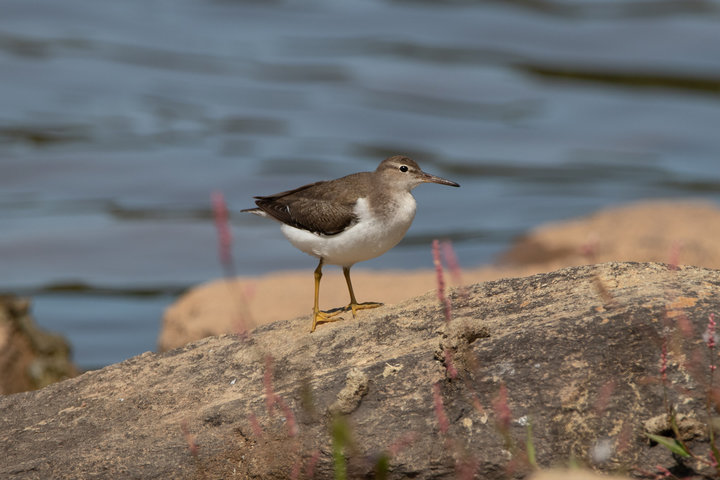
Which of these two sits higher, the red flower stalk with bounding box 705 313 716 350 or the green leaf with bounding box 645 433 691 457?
the red flower stalk with bounding box 705 313 716 350

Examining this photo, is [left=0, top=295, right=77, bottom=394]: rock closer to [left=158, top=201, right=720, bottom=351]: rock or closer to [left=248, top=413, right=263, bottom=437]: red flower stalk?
[left=158, top=201, right=720, bottom=351]: rock

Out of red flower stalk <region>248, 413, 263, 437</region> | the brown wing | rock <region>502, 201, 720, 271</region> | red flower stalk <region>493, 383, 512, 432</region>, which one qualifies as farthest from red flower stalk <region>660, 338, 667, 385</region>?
rock <region>502, 201, 720, 271</region>

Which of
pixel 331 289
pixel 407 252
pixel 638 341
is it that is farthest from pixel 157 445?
pixel 407 252

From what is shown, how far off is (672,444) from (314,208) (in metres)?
3.22

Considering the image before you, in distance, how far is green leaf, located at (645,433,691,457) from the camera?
4469 mm

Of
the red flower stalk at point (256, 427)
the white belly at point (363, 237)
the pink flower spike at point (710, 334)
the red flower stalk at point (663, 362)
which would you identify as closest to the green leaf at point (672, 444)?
the red flower stalk at point (663, 362)

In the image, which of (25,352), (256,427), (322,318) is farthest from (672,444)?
(25,352)

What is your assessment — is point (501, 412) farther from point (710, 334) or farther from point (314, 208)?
point (314, 208)

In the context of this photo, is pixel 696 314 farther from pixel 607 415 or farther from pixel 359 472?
pixel 359 472

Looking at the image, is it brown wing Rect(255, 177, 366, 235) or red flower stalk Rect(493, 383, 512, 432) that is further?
brown wing Rect(255, 177, 366, 235)

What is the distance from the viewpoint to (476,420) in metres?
4.93

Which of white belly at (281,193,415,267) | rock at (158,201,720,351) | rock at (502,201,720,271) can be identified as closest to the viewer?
white belly at (281,193,415,267)

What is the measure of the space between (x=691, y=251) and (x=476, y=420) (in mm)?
8152

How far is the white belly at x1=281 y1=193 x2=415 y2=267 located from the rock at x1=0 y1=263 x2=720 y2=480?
683mm
